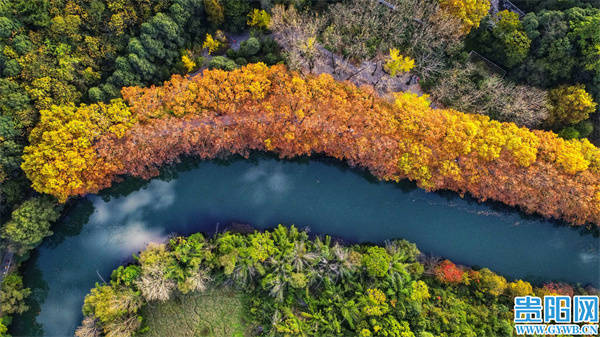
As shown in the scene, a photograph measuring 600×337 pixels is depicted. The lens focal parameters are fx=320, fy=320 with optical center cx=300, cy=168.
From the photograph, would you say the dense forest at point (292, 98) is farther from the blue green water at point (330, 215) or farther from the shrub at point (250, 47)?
the blue green water at point (330, 215)

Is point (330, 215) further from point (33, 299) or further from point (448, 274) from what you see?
point (33, 299)

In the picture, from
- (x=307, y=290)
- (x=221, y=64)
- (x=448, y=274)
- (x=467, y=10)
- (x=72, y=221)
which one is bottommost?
(x=72, y=221)

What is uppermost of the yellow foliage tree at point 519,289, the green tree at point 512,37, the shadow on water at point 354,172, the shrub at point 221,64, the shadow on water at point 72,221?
the green tree at point 512,37

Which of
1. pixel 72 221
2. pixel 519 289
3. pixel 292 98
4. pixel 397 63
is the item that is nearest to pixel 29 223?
pixel 72 221

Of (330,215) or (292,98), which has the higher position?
(292,98)

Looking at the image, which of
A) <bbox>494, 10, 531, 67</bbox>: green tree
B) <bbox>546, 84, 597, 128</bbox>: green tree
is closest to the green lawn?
<bbox>494, 10, 531, 67</bbox>: green tree

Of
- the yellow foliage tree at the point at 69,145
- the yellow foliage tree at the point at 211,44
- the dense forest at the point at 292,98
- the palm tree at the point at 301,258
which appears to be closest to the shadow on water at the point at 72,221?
the dense forest at the point at 292,98

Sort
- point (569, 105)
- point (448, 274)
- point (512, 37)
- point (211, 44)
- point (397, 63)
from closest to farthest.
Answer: point (512, 37), point (569, 105), point (397, 63), point (448, 274), point (211, 44)
